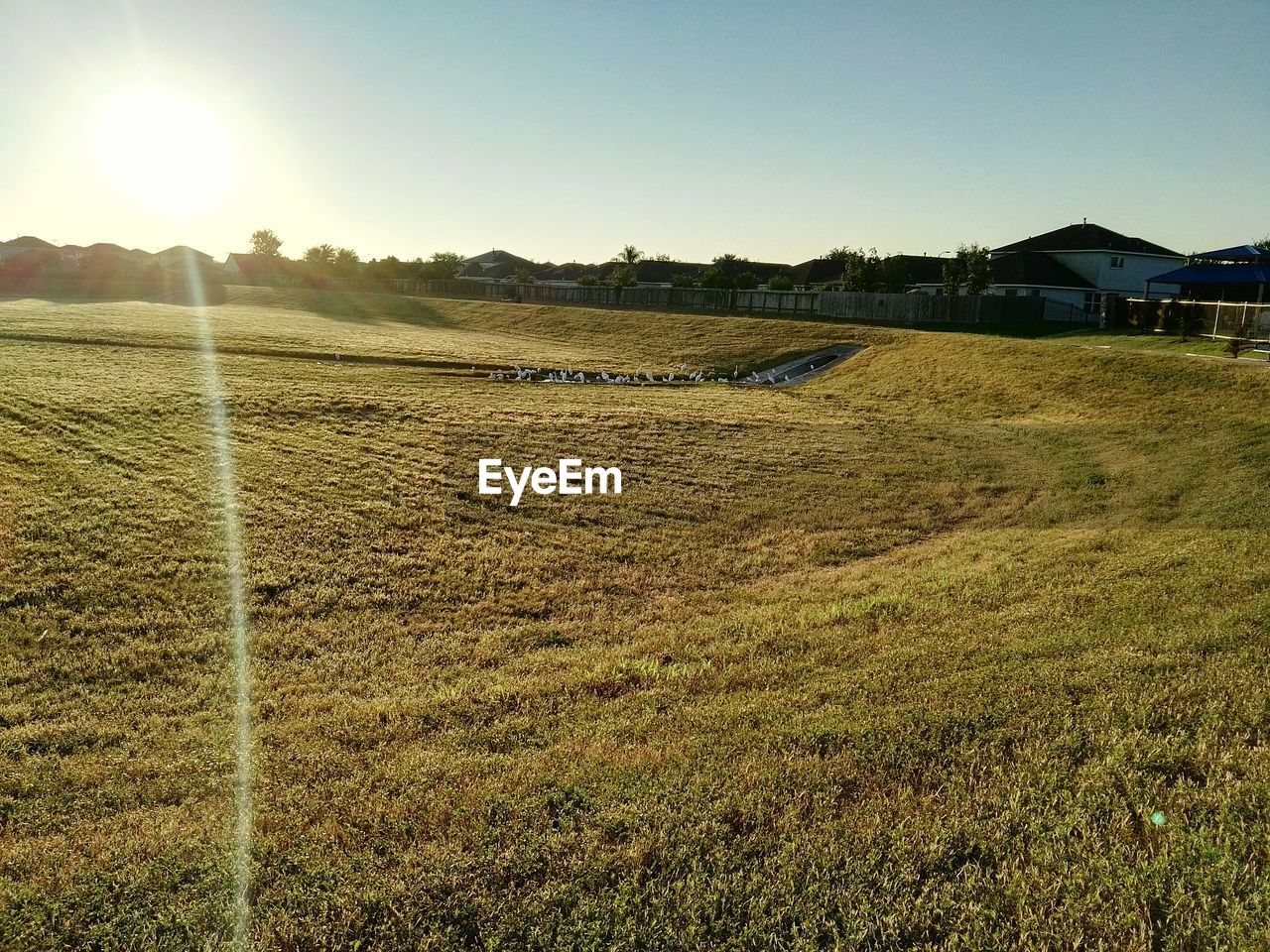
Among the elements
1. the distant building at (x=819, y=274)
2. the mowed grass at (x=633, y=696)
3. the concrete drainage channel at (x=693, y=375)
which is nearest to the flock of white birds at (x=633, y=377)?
the concrete drainage channel at (x=693, y=375)

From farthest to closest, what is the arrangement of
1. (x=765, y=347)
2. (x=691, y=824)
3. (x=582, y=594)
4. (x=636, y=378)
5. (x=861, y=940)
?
(x=765, y=347) → (x=636, y=378) → (x=582, y=594) → (x=691, y=824) → (x=861, y=940)

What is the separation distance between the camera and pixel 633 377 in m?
37.8

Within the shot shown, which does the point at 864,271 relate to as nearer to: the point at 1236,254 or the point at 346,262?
the point at 1236,254

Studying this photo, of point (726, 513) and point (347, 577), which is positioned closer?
point (347, 577)

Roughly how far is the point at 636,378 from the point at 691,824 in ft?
108

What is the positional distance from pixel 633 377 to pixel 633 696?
30.9m

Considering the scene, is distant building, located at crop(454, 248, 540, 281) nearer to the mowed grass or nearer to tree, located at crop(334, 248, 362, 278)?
tree, located at crop(334, 248, 362, 278)

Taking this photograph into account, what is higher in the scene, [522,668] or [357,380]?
[357,380]

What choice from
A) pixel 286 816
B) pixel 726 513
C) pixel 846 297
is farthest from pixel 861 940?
pixel 846 297

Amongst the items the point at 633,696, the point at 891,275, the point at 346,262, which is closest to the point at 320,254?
the point at 346,262

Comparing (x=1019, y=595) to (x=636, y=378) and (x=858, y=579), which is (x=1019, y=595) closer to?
(x=858, y=579)

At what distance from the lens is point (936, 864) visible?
191 inches

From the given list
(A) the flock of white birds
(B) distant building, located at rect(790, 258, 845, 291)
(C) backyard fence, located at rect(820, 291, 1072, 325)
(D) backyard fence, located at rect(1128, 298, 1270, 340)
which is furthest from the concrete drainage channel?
(B) distant building, located at rect(790, 258, 845, 291)

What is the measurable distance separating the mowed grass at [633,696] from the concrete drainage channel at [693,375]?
1424 cm
